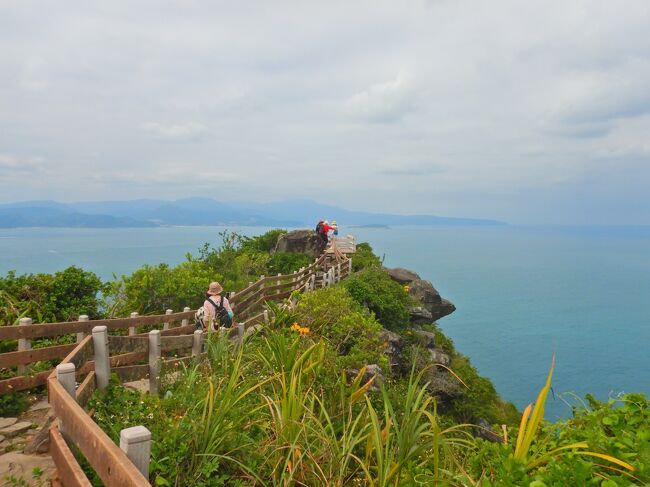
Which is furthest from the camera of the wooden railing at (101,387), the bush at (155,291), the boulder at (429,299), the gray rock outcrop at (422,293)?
the boulder at (429,299)

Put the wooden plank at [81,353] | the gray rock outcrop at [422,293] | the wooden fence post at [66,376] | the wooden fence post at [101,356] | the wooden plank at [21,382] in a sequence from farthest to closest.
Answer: the gray rock outcrop at [422,293] → the wooden plank at [21,382] → the wooden fence post at [101,356] → the wooden plank at [81,353] → the wooden fence post at [66,376]

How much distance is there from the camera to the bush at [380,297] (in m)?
18.9

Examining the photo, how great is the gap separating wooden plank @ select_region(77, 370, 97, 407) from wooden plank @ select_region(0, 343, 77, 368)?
6.27ft

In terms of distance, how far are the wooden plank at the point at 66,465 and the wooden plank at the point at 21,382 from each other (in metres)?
3.49

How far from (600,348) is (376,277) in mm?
105627

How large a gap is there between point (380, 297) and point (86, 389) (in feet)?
51.6

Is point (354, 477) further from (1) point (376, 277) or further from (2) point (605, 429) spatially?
(1) point (376, 277)

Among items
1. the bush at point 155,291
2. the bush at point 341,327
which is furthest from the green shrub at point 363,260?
the bush at point 155,291

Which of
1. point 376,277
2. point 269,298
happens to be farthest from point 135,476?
point 376,277

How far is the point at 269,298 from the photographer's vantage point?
627 inches

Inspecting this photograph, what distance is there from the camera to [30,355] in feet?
20.8

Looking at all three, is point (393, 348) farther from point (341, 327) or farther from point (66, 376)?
point (66, 376)

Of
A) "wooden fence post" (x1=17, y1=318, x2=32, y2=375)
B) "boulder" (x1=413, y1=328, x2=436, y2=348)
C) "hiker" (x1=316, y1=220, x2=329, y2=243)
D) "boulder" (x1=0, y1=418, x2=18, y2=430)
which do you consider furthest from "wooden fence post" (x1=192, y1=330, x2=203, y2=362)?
"hiker" (x1=316, y1=220, x2=329, y2=243)

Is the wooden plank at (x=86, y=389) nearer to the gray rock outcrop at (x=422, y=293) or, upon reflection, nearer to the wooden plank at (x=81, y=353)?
the wooden plank at (x=81, y=353)
